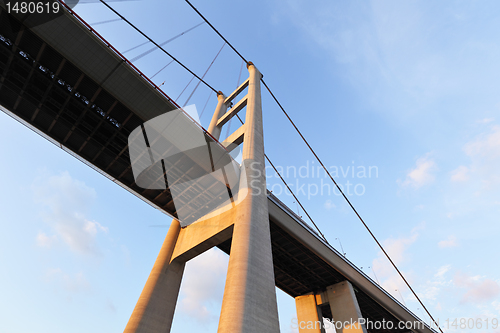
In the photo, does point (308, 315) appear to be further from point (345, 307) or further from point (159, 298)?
point (159, 298)

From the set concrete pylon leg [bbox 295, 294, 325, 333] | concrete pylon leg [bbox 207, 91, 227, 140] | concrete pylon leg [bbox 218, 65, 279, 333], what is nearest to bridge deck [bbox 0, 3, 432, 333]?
concrete pylon leg [bbox 218, 65, 279, 333]

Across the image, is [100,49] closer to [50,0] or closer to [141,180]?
[50,0]

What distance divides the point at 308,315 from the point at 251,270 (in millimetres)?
25969

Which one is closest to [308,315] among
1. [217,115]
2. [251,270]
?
[251,270]

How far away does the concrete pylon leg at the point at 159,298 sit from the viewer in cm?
2109

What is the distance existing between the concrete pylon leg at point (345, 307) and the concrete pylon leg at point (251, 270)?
1893cm

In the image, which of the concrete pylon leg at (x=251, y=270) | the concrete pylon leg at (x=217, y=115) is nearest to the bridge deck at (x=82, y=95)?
the concrete pylon leg at (x=251, y=270)

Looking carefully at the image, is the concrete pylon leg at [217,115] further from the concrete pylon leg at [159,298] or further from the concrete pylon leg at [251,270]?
the concrete pylon leg at [159,298]

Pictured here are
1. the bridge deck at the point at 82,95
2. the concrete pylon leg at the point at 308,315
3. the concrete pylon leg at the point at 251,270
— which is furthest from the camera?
the concrete pylon leg at the point at 308,315

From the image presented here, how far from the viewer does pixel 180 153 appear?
22.4 metres

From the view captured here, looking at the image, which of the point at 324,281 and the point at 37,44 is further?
the point at 324,281

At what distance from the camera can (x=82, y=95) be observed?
1978 centimetres

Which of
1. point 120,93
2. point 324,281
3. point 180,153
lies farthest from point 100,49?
point 324,281

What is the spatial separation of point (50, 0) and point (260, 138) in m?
17.5
